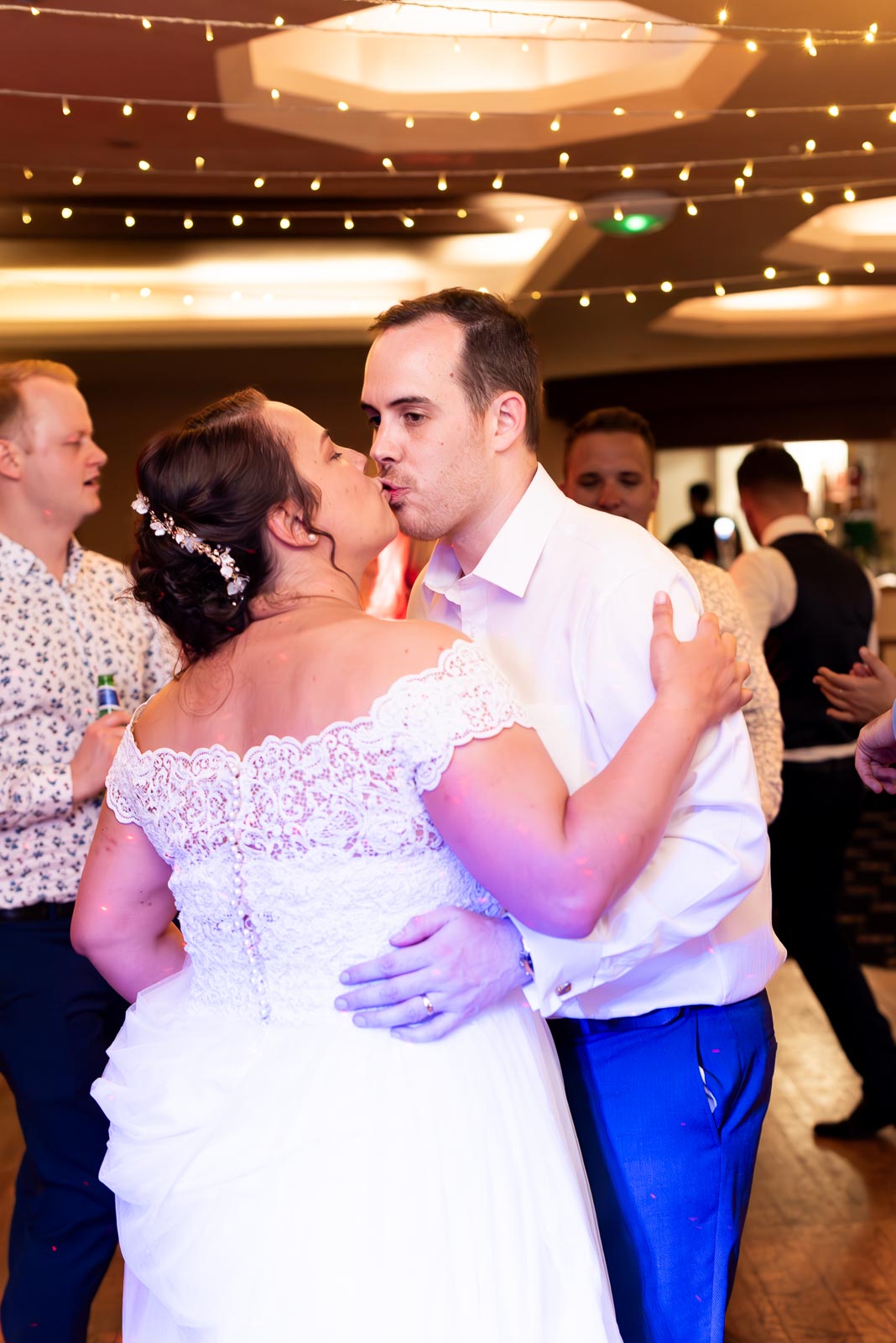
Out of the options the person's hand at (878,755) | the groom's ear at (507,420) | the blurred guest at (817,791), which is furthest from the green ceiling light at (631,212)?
the person's hand at (878,755)

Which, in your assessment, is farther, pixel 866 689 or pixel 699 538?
pixel 699 538

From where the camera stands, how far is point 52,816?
2.33 m

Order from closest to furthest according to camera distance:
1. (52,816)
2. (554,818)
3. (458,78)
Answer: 1. (554,818)
2. (52,816)
3. (458,78)

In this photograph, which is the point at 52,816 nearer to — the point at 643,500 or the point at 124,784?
the point at 124,784

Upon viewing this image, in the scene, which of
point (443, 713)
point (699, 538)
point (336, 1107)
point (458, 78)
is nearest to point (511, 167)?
point (458, 78)

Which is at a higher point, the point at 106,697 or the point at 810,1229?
the point at 106,697

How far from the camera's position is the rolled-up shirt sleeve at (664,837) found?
A: 1372 mm

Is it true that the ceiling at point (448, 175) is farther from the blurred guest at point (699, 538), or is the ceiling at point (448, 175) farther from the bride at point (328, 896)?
the bride at point (328, 896)

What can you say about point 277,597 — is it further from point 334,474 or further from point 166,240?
point 166,240

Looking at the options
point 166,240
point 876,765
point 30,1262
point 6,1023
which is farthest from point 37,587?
point 166,240

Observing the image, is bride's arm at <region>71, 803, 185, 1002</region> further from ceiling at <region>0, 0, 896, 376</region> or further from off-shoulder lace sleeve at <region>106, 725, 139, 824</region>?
ceiling at <region>0, 0, 896, 376</region>

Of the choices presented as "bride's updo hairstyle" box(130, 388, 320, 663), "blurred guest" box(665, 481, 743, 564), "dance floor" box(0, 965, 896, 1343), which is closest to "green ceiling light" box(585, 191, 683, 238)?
"blurred guest" box(665, 481, 743, 564)

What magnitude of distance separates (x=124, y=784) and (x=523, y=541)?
1.85 feet

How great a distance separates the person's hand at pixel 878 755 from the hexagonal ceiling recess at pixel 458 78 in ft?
9.47
